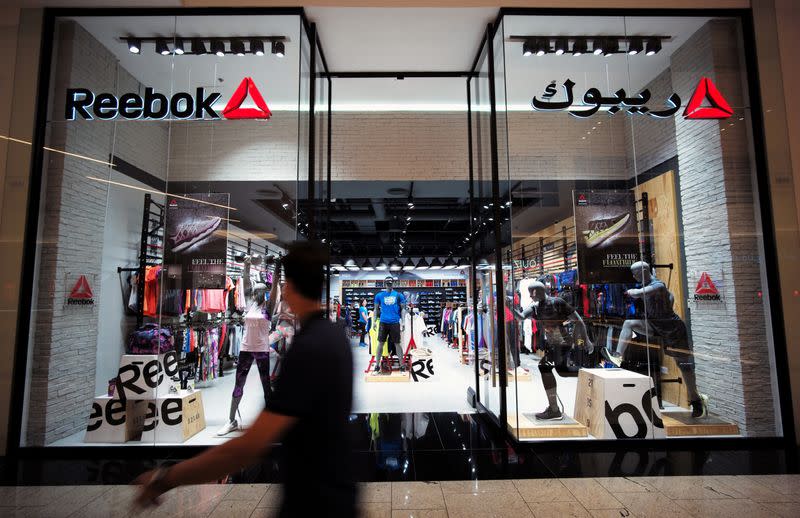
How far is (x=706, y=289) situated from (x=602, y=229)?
1.22m

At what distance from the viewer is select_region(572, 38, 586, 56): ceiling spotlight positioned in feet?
13.9

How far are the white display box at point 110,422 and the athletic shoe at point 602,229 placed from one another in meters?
4.77

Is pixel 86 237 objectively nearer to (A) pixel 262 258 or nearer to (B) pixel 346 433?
(A) pixel 262 258

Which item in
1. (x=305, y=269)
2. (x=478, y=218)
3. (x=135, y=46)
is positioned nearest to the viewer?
(x=305, y=269)

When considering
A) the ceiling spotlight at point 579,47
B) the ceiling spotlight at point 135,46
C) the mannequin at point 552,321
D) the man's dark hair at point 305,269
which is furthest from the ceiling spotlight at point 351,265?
the man's dark hair at point 305,269

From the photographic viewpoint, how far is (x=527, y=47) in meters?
4.25

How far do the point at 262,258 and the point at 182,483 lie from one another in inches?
138

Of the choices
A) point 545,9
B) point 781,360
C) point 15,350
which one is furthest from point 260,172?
point 781,360

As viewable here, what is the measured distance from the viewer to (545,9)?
3.88 meters

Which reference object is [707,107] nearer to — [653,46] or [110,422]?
[653,46]

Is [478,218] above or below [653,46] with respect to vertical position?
below

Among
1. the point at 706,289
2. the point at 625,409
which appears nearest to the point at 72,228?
the point at 625,409

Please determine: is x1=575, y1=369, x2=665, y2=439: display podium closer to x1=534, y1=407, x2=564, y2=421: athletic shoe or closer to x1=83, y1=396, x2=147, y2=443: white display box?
x1=534, y1=407, x2=564, y2=421: athletic shoe

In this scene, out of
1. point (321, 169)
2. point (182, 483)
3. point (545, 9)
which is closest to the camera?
point (182, 483)
